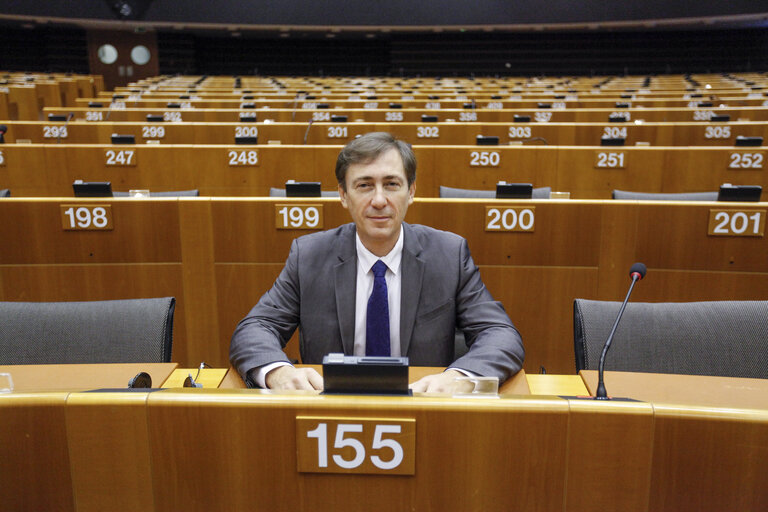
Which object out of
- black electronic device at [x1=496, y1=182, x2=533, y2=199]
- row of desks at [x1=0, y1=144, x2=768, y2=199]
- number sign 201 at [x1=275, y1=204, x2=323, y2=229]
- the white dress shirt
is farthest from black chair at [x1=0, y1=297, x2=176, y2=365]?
row of desks at [x1=0, y1=144, x2=768, y2=199]

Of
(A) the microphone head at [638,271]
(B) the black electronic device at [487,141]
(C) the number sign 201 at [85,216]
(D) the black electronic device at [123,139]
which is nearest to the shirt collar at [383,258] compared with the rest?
(A) the microphone head at [638,271]

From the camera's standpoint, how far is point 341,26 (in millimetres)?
13398

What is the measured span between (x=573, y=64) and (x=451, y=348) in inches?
609

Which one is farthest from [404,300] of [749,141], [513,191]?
[749,141]

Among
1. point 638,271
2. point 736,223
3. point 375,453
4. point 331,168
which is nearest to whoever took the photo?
point 375,453

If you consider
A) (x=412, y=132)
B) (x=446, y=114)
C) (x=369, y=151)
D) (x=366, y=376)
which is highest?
(x=446, y=114)

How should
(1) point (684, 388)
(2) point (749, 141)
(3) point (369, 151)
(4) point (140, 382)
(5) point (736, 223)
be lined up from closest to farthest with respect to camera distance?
(4) point (140, 382) < (1) point (684, 388) < (3) point (369, 151) < (5) point (736, 223) < (2) point (749, 141)

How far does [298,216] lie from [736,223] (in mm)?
1920

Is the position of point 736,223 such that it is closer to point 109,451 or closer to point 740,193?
point 740,193

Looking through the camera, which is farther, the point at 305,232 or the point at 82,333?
the point at 305,232

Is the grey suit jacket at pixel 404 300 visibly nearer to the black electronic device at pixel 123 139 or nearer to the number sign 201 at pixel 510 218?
the number sign 201 at pixel 510 218

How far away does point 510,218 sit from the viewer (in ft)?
8.43

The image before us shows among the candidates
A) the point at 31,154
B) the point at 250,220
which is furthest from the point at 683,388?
the point at 31,154

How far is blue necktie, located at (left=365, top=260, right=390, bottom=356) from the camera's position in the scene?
1.69 meters
